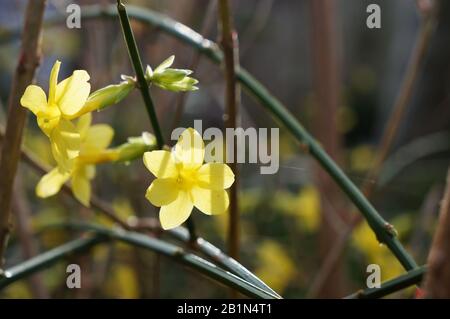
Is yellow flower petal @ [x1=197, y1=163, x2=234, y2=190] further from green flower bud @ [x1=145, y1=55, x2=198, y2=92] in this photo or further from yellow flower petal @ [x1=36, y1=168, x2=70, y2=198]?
yellow flower petal @ [x1=36, y1=168, x2=70, y2=198]

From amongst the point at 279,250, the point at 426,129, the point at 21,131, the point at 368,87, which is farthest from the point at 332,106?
the point at 368,87

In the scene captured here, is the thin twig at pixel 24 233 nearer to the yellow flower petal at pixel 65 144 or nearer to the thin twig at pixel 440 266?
the yellow flower petal at pixel 65 144

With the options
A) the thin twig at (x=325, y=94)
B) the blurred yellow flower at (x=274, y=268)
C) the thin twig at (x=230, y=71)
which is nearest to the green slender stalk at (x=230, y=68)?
the thin twig at (x=230, y=71)

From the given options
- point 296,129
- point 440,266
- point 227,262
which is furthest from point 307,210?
point 440,266

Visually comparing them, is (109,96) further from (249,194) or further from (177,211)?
(249,194)

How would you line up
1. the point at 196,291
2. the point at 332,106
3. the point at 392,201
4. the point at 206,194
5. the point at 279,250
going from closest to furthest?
the point at 206,194, the point at 332,106, the point at 196,291, the point at 279,250, the point at 392,201

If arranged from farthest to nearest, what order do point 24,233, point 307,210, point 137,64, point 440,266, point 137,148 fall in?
point 307,210 → point 24,233 → point 137,148 → point 137,64 → point 440,266
